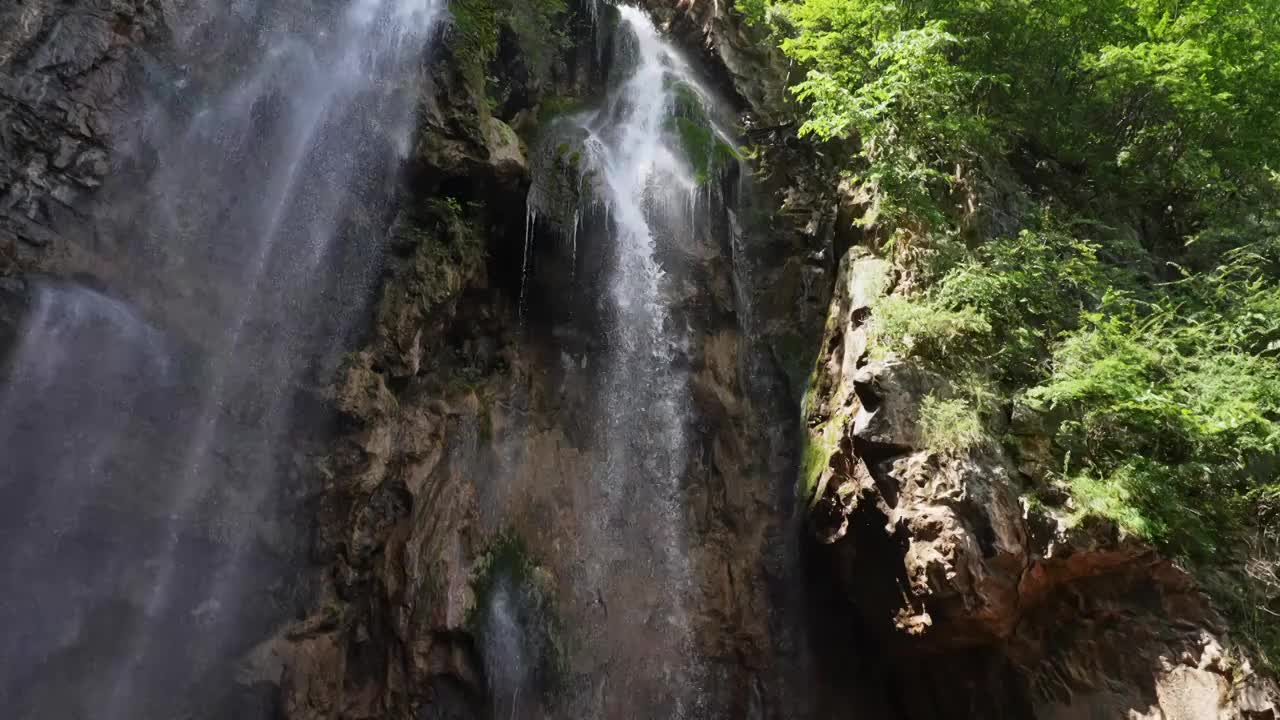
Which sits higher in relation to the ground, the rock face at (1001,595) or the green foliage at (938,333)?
the green foliage at (938,333)

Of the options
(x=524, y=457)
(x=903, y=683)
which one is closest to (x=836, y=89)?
(x=524, y=457)

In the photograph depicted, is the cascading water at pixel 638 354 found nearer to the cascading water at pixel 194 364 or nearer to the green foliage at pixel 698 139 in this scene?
the green foliage at pixel 698 139

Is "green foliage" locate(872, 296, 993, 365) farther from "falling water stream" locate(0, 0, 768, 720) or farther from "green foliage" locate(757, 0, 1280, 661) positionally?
"falling water stream" locate(0, 0, 768, 720)

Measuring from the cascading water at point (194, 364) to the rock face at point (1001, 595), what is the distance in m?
6.78

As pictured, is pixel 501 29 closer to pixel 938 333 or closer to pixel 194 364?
pixel 194 364

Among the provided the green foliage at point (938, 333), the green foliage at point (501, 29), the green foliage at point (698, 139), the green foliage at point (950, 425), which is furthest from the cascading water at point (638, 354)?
the green foliage at point (950, 425)

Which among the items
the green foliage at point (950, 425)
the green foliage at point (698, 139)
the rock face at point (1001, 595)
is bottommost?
the rock face at point (1001, 595)

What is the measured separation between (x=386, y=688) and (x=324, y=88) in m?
8.18

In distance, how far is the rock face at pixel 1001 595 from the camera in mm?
6293

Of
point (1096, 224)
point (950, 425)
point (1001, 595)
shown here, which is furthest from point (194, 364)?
point (1096, 224)

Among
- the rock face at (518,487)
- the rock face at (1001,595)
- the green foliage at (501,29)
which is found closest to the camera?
the rock face at (1001,595)

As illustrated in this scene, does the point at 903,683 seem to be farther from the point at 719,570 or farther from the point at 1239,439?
the point at 1239,439

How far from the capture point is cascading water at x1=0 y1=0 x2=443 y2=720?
6996 millimetres

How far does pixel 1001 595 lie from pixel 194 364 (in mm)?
8962
